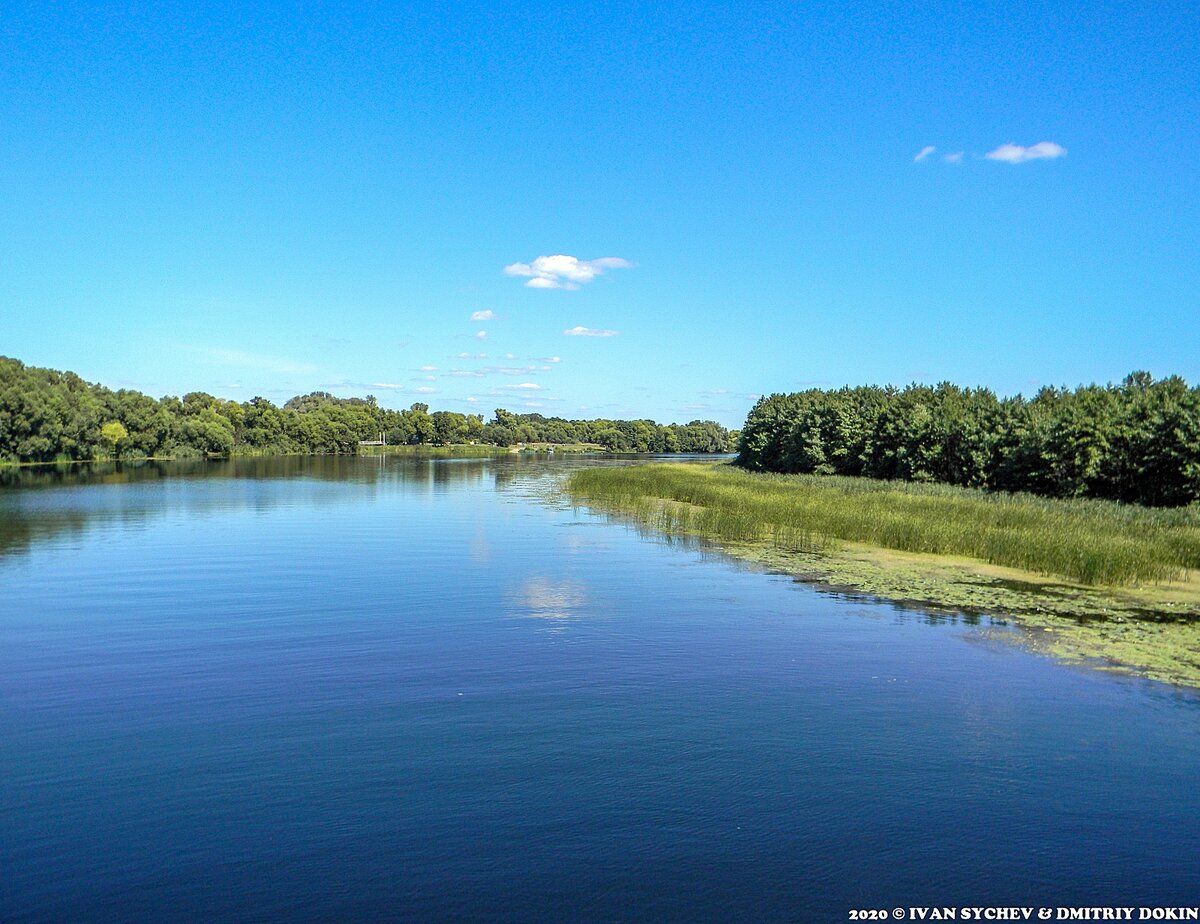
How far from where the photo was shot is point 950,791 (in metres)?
7.95

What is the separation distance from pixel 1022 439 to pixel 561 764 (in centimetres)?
3599

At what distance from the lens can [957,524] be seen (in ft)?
85.3

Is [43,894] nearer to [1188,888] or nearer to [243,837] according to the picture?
[243,837]

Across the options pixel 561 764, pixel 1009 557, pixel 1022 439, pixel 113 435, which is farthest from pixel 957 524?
pixel 113 435

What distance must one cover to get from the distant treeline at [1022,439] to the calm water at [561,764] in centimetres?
2082

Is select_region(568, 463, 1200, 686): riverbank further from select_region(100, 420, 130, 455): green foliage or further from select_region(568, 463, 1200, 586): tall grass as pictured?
select_region(100, 420, 130, 455): green foliage

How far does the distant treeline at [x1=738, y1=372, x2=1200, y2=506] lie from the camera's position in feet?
101

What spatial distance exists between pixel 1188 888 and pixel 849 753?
3.08 metres

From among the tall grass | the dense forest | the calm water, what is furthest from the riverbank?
the dense forest

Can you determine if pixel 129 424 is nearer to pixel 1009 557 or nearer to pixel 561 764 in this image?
pixel 1009 557

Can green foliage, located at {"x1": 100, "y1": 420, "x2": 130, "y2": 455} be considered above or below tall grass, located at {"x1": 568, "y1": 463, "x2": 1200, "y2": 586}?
above

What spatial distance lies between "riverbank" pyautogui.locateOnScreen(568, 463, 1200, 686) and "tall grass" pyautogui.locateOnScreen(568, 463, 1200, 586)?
0.14 feet

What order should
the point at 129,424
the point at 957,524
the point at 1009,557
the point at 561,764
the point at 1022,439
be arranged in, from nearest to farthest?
the point at 561,764 → the point at 1009,557 → the point at 957,524 → the point at 1022,439 → the point at 129,424

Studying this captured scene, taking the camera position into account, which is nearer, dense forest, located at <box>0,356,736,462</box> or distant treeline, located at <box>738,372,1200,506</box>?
distant treeline, located at <box>738,372,1200,506</box>
